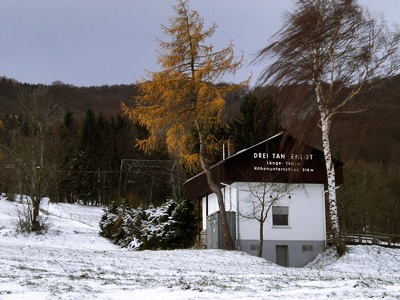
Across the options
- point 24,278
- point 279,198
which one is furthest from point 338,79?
point 24,278

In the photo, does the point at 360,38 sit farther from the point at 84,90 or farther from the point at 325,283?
the point at 84,90

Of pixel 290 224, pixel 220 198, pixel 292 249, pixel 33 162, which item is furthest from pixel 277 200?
pixel 33 162

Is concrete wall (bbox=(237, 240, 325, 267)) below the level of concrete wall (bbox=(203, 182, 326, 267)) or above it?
below

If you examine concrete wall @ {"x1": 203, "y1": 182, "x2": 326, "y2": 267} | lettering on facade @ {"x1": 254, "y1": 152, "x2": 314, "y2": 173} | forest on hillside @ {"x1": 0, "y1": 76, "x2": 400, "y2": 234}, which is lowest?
concrete wall @ {"x1": 203, "y1": 182, "x2": 326, "y2": 267}

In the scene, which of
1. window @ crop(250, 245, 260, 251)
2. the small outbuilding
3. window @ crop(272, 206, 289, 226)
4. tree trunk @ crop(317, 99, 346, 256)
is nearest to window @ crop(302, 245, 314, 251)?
the small outbuilding

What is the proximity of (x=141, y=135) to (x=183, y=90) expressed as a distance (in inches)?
1940

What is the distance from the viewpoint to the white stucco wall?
28312mm

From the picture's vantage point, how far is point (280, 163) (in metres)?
29.1

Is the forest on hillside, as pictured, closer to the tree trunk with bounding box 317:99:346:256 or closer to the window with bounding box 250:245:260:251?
the tree trunk with bounding box 317:99:346:256

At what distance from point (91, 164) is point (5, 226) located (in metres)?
35.4

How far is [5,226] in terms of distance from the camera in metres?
39.4

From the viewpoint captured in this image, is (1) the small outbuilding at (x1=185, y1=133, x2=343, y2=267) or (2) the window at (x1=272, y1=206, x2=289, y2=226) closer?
(1) the small outbuilding at (x1=185, y1=133, x2=343, y2=267)

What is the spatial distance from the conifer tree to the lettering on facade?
137 inches

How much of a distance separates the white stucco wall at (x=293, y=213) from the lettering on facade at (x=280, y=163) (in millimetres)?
975
